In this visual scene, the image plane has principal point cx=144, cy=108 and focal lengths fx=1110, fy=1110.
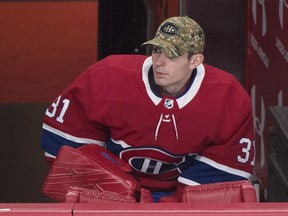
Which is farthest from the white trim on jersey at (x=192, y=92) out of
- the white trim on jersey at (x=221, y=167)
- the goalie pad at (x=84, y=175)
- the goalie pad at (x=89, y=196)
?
the goalie pad at (x=89, y=196)

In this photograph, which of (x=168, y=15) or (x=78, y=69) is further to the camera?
(x=78, y=69)

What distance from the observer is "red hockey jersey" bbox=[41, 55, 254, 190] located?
3992mm

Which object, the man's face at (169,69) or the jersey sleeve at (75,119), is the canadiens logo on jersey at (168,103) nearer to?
the man's face at (169,69)

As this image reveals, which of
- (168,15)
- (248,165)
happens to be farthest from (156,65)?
(168,15)

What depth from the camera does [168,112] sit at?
3.98m

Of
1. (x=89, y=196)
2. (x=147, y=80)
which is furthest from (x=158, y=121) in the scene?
(x=89, y=196)

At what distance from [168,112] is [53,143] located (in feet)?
1.60

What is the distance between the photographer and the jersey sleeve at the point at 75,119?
13.2 ft

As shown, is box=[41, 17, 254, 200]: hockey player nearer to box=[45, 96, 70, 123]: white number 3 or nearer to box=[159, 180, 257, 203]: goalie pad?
box=[45, 96, 70, 123]: white number 3

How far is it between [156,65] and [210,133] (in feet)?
1.02

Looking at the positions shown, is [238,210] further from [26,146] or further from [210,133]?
[26,146]

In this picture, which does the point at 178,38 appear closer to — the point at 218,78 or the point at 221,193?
the point at 218,78

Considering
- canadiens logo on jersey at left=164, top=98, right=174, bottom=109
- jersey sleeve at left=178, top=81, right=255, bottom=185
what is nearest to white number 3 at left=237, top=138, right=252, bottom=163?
jersey sleeve at left=178, top=81, right=255, bottom=185

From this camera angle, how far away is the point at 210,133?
3.99 meters
